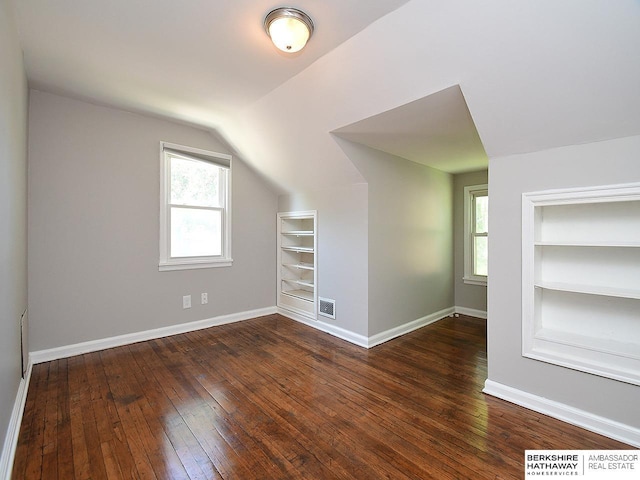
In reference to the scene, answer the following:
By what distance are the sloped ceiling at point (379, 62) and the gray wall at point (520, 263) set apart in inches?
4.6

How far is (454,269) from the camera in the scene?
4.52 m

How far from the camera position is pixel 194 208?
3.71 m

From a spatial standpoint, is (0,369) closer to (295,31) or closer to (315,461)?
(315,461)

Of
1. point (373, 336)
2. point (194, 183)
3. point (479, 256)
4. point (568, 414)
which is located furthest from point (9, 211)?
point (479, 256)

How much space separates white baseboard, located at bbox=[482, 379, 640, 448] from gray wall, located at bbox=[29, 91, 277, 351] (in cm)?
326

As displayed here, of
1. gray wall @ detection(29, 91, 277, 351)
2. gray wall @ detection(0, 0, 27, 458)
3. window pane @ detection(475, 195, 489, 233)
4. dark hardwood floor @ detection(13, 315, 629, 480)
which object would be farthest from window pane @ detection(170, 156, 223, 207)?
window pane @ detection(475, 195, 489, 233)

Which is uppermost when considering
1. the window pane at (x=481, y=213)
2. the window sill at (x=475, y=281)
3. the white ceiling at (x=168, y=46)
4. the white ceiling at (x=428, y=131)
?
the white ceiling at (x=168, y=46)

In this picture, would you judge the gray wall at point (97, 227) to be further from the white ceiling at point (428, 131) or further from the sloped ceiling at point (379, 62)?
the white ceiling at point (428, 131)

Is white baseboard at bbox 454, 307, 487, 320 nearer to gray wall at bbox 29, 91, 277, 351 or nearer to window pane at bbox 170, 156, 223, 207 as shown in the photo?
gray wall at bbox 29, 91, 277, 351

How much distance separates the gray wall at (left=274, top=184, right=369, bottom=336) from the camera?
3205mm

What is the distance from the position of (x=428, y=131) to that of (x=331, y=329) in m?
2.43

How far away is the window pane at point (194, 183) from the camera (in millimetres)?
3600

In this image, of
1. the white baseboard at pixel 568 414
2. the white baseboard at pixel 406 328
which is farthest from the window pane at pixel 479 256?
the white baseboard at pixel 568 414

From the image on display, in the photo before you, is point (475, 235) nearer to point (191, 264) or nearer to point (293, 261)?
point (293, 261)
